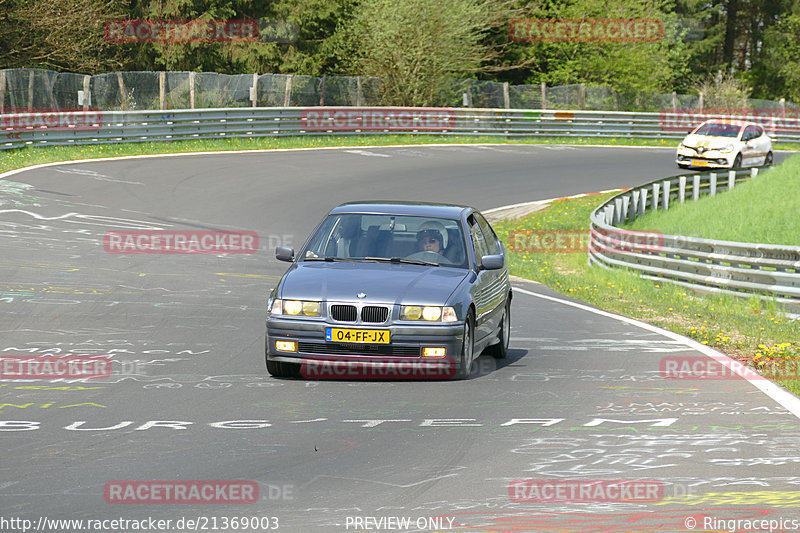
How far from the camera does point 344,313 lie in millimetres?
9969

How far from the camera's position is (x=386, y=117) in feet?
144

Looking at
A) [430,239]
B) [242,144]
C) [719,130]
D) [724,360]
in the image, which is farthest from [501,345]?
[719,130]

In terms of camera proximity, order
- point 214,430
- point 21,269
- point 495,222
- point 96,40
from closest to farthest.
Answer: point 214,430, point 21,269, point 495,222, point 96,40

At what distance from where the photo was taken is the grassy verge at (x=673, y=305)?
13.0m

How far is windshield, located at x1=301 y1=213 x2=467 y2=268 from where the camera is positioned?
36.5 feet

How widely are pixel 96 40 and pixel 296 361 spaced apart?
137 feet

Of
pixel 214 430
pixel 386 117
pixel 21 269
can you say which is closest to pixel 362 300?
pixel 214 430

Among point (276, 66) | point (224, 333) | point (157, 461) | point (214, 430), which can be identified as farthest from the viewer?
point (276, 66)

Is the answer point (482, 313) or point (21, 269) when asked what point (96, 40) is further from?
point (482, 313)

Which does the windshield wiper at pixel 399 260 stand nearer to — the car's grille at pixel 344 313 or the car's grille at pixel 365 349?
the car's grille at pixel 344 313

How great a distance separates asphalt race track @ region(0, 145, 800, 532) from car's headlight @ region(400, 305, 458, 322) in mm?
607

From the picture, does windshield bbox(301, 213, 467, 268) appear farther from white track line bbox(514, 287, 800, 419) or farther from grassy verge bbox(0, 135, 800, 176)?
grassy verge bbox(0, 135, 800, 176)

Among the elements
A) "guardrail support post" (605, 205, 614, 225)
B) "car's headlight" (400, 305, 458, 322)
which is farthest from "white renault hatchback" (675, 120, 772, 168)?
"car's headlight" (400, 305, 458, 322)

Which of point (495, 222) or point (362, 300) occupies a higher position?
point (362, 300)
